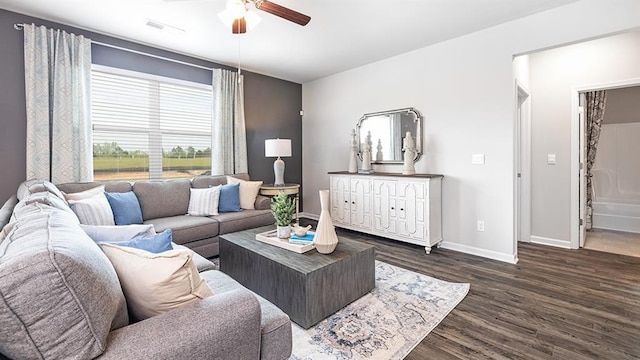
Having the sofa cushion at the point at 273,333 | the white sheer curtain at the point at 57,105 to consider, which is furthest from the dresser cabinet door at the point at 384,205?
the white sheer curtain at the point at 57,105

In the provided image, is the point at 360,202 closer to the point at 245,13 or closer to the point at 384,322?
the point at 384,322

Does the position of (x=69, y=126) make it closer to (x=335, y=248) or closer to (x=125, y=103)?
(x=125, y=103)

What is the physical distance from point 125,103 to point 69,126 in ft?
2.23

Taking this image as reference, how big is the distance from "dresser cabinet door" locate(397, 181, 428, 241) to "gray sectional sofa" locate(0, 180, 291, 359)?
2.60 m

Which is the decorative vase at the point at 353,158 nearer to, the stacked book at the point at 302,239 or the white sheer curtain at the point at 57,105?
the stacked book at the point at 302,239

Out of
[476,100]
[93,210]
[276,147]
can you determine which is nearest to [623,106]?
[476,100]

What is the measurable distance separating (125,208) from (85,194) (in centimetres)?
36

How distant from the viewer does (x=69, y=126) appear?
3031 millimetres

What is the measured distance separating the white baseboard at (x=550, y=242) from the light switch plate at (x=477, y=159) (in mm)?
1445

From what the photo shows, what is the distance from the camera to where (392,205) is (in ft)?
12.2

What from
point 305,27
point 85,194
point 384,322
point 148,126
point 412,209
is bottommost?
point 384,322

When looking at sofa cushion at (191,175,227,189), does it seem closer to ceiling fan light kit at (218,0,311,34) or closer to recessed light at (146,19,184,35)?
recessed light at (146,19,184,35)

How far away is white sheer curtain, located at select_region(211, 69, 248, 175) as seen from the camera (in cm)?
422

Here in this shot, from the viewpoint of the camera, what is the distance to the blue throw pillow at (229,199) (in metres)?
3.62
